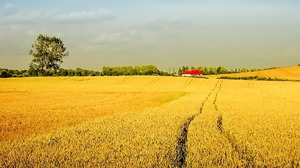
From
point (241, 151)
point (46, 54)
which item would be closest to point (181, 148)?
point (241, 151)

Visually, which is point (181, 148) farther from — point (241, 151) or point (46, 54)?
point (46, 54)

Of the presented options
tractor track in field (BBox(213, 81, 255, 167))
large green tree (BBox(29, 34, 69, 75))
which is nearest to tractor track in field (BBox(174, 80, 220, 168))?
tractor track in field (BBox(213, 81, 255, 167))

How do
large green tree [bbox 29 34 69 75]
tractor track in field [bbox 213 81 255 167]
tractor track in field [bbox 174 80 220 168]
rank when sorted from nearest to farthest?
tractor track in field [bbox 174 80 220 168] → tractor track in field [bbox 213 81 255 167] → large green tree [bbox 29 34 69 75]

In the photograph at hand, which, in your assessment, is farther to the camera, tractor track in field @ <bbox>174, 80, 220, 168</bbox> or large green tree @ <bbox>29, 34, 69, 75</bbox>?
large green tree @ <bbox>29, 34, 69, 75</bbox>

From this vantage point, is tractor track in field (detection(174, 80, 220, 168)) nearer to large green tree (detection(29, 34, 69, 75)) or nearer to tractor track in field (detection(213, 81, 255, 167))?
tractor track in field (detection(213, 81, 255, 167))

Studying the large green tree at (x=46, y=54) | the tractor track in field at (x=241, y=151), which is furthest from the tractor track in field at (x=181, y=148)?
the large green tree at (x=46, y=54)

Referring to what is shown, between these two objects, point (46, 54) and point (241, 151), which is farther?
point (46, 54)

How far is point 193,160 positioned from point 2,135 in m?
7.11

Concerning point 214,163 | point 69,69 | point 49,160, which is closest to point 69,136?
point 49,160

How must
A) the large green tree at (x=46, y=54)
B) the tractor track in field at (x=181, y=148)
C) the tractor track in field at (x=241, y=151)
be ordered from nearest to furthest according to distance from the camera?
the tractor track in field at (x=181, y=148)
the tractor track in field at (x=241, y=151)
the large green tree at (x=46, y=54)

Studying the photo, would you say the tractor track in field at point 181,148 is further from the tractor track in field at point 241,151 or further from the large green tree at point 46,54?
the large green tree at point 46,54

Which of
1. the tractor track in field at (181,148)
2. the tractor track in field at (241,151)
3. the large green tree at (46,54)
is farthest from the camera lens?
the large green tree at (46,54)

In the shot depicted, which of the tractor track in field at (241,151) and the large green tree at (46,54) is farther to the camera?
the large green tree at (46,54)

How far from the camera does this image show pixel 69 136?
1001 centimetres
